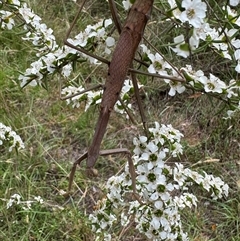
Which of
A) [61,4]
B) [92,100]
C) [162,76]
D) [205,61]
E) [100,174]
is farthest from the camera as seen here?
[61,4]

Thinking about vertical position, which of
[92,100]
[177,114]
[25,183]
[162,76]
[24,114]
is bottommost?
[25,183]

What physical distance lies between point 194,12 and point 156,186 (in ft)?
1.08

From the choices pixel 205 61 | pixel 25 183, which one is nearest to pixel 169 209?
pixel 25 183

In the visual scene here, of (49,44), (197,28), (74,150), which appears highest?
(197,28)

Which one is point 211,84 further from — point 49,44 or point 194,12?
Result: point 49,44

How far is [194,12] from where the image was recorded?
0.54 metres

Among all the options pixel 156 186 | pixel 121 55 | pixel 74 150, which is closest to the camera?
pixel 121 55

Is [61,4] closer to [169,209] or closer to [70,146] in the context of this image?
[70,146]

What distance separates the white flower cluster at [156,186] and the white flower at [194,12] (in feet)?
0.84

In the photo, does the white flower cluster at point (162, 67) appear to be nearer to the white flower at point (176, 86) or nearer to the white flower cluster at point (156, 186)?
the white flower at point (176, 86)

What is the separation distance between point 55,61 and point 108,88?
11 centimetres

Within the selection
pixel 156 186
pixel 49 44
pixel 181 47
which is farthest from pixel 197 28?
pixel 49 44

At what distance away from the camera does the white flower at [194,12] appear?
0.53 m

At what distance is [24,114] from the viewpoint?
1.93 metres
